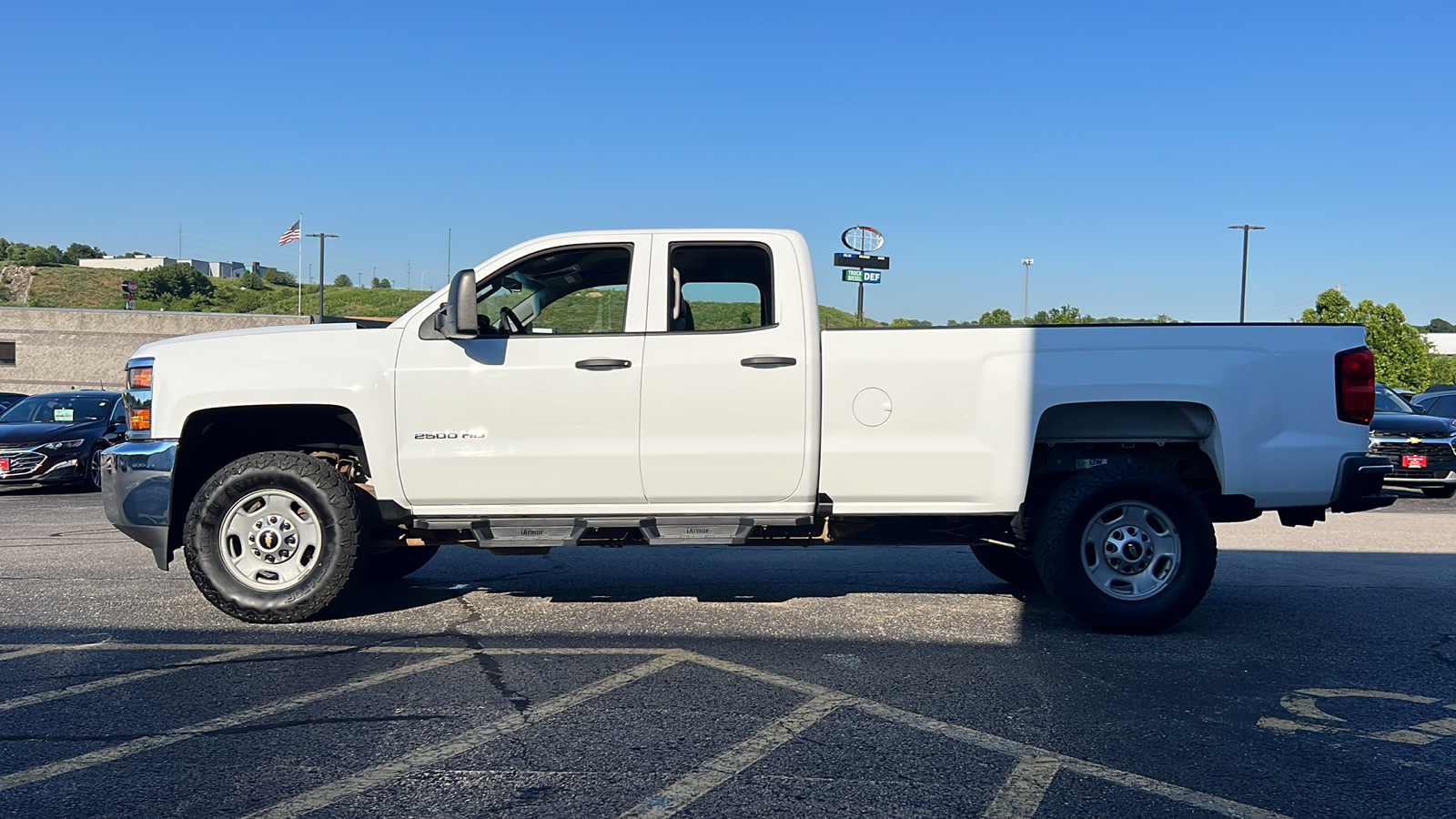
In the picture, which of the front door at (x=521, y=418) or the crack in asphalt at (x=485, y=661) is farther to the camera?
the front door at (x=521, y=418)

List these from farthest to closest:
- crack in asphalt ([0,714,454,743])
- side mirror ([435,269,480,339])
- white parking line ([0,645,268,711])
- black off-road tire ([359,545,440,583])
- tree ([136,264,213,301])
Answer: tree ([136,264,213,301]) → black off-road tire ([359,545,440,583]) → side mirror ([435,269,480,339]) → white parking line ([0,645,268,711]) → crack in asphalt ([0,714,454,743])

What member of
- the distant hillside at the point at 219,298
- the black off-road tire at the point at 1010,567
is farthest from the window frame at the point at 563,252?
the distant hillside at the point at 219,298

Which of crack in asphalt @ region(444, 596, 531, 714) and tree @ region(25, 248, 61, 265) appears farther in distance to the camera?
tree @ region(25, 248, 61, 265)

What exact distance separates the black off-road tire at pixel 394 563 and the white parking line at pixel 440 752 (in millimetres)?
2649

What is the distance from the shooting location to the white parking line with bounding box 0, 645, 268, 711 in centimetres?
464

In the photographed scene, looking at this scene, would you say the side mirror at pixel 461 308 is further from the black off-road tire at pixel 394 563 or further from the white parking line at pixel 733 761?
the white parking line at pixel 733 761

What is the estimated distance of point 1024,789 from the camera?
3693 mm

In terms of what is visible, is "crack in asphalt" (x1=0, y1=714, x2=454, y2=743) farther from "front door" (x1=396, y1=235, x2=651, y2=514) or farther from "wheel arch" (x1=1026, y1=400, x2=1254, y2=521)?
"wheel arch" (x1=1026, y1=400, x2=1254, y2=521)

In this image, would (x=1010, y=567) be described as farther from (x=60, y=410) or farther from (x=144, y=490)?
(x=60, y=410)

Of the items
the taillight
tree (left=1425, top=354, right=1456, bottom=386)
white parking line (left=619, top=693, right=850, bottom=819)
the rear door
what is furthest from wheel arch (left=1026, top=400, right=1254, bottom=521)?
tree (left=1425, top=354, right=1456, bottom=386)

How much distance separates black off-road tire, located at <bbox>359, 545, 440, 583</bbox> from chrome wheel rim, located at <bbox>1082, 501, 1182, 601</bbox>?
408cm

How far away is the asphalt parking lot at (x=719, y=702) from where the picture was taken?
3.65 meters

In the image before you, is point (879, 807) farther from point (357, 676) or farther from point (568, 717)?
point (357, 676)

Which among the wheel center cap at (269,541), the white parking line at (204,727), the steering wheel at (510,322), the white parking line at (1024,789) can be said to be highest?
the steering wheel at (510,322)
